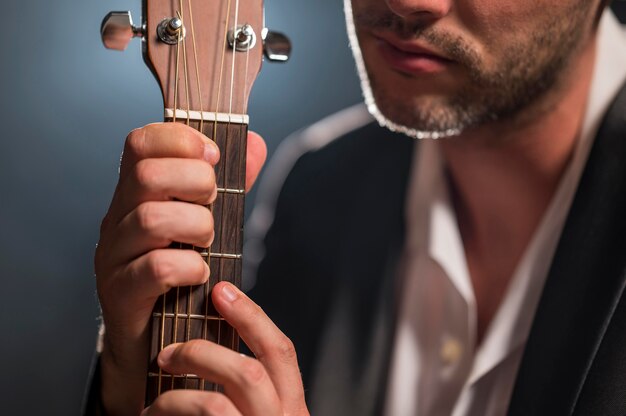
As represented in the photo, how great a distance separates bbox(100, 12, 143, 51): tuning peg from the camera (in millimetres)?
697

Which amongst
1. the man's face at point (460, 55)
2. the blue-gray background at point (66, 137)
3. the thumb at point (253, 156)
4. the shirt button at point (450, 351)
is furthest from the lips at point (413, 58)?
the blue-gray background at point (66, 137)

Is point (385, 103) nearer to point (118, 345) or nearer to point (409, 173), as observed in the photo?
point (409, 173)

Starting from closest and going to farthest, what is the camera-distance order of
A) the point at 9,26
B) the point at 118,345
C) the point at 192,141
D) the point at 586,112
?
the point at 192,141 → the point at 118,345 → the point at 586,112 → the point at 9,26

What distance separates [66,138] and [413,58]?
0.88 m

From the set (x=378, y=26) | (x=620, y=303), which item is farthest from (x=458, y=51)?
(x=620, y=303)

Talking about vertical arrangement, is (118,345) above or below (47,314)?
above

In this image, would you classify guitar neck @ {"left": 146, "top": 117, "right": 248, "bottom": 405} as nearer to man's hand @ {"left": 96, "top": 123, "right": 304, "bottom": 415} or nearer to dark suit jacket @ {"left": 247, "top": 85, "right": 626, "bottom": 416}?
man's hand @ {"left": 96, "top": 123, "right": 304, "bottom": 415}

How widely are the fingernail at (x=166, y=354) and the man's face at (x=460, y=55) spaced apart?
420 millimetres

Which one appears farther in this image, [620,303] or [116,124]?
[116,124]

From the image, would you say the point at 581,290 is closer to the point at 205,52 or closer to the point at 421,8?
the point at 421,8

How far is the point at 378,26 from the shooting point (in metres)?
0.93

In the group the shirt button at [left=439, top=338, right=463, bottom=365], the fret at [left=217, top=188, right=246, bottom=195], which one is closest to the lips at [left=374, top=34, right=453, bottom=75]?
the fret at [left=217, top=188, right=246, bottom=195]

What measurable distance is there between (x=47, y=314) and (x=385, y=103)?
0.96 meters

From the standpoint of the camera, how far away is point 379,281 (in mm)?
1183
